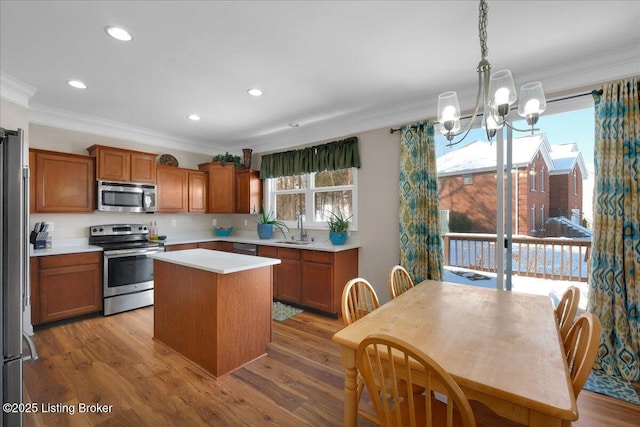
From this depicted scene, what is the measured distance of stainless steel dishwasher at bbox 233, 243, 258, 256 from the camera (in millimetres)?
4367

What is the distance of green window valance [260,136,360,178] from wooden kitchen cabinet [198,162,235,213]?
1.91 ft

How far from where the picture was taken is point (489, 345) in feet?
4.09

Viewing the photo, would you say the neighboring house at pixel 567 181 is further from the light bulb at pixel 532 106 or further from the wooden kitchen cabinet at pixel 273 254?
the wooden kitchen cabinet at pixel 273 254

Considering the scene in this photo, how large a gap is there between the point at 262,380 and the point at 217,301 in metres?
0.71

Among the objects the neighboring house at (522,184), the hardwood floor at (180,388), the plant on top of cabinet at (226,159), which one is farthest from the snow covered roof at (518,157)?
the plant on top of cabinet at (226,159)

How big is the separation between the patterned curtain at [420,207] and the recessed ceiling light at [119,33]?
2.75m

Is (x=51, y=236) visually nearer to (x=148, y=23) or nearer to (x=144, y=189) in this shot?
(x=144, y=189)

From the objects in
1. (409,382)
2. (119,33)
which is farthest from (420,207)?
(119,33)

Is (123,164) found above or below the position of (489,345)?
above

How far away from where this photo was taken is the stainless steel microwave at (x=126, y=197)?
3.75m

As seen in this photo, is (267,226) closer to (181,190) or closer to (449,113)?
(181,190)

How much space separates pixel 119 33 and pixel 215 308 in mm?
2129

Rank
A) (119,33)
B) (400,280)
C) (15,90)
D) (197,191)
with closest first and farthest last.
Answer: (119,33)
(400,280)
(15,90)
(197,191)

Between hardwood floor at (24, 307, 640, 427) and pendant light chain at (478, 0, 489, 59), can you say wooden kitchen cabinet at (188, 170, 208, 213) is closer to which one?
hardwood floor at (24, 307, 640, 427)
